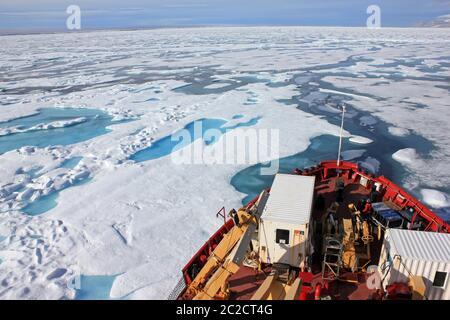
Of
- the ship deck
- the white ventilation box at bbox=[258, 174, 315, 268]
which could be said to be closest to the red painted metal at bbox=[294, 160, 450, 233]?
the ship deck

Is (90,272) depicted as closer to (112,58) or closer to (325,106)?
(325,106)

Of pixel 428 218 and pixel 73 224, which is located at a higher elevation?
pixel 428 218

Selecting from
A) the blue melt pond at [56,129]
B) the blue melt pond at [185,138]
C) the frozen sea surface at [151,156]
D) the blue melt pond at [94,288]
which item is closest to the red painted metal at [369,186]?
the frozen sea surface at [151,156]

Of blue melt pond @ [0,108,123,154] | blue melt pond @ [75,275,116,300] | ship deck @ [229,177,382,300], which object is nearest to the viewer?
ship deck @ [229,177,382,300]

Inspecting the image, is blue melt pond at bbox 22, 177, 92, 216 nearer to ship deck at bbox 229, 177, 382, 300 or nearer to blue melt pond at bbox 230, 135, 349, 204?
blue melt pond at bbox 230, 135, 349, 204

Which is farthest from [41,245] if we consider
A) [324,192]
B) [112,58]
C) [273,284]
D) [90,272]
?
[112,58]

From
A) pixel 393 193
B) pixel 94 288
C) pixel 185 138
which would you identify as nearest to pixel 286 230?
pixel 94 288
